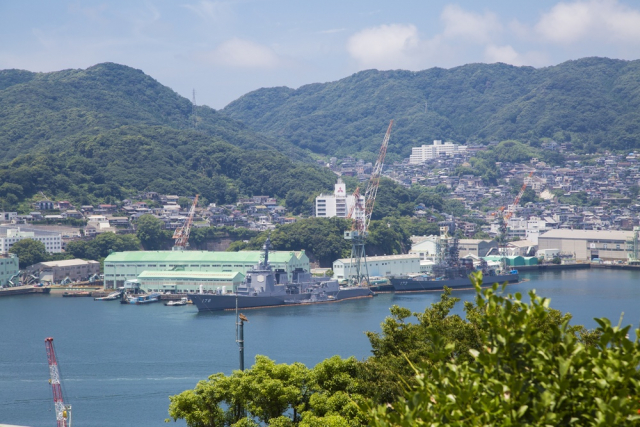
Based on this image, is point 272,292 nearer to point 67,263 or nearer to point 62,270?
point 62,270

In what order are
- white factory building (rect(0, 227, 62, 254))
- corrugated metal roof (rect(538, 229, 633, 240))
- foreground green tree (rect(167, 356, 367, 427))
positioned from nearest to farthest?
foreground green tree (rect(167, 356, 367, 427)), white factory building (rect(0, 227, 62, 254)), corrugated metal roof (rect(538, 229, 633, 240))

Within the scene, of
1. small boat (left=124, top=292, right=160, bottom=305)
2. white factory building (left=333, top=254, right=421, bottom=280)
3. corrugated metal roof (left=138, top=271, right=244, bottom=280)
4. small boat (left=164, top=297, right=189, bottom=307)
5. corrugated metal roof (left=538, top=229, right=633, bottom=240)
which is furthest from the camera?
corrugated metal roof (left=538, top=229, right=633, bottom=240)

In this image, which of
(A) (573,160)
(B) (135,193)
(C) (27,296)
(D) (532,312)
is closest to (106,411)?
Answer: (D) (532,312)

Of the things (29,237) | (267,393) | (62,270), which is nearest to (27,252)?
(62,270)

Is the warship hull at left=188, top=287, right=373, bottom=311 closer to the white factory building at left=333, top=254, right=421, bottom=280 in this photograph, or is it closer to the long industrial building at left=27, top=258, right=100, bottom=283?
the white factory building at left=333, top=254, right=421, bottom=280

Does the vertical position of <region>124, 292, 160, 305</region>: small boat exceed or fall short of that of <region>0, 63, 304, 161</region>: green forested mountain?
it falls short

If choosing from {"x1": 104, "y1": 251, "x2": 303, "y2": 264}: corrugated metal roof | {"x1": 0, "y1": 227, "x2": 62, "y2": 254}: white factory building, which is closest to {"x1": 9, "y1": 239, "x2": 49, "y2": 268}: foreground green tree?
{"x1": 0, "y1": 227, "x2": 62, "y2": 254}: white factory building

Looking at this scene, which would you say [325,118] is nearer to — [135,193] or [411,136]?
[411,136]
